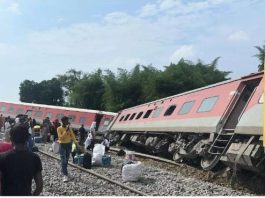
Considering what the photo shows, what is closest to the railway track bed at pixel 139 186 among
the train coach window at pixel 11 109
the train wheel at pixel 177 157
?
the train wheel at pixel 177 157

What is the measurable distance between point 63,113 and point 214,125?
78.5 ft

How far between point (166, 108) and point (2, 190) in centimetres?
1330

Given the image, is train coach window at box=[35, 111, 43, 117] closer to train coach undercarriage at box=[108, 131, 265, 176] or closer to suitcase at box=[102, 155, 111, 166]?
train coach undercarriage at box=[108, 131, 265, 176]

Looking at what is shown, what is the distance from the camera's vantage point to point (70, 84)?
81000 mm

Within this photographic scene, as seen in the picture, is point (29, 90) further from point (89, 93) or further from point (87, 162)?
point (87, 162)

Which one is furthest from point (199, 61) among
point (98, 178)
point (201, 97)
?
point (98, 178)

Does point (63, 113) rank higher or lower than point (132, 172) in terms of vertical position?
lower

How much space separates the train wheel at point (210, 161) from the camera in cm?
1140

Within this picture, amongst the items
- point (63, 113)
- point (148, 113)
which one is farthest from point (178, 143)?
point (63, 113)

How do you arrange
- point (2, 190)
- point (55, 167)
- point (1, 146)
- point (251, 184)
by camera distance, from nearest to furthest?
point (2, 190) < point (1, 146) < point (251, 184) < point (55, 167)

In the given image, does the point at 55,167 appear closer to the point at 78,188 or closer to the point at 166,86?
the point at 78,188

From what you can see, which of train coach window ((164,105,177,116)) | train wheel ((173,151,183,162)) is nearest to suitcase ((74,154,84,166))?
train wheel ((173,151,183,162))

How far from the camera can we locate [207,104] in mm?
13461

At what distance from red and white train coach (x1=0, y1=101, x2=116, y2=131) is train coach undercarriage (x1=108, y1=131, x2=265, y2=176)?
462 inches
